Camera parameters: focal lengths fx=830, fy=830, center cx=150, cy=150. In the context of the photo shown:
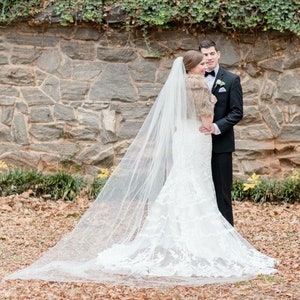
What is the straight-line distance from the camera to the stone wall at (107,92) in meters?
11.3

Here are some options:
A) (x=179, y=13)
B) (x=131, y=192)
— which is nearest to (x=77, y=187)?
(x=179, y=13)

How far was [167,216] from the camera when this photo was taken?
7.20 metres

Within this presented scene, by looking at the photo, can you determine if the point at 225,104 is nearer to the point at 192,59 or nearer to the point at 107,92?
the point at 192,59

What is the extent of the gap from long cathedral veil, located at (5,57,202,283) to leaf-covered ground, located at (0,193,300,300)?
495 mm

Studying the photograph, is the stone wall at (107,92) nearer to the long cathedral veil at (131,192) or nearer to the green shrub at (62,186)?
the green shrub at (62,186)

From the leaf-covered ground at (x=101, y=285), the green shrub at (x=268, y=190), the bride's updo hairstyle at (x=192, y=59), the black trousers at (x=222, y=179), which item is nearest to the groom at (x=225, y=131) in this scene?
the black trousers at (x=222, y=179)

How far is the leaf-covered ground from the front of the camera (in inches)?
245

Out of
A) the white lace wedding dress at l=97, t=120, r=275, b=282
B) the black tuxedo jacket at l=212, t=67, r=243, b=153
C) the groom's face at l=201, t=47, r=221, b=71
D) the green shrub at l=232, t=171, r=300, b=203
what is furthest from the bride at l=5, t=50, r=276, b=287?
the green shrub at l=232, t=171, r=300, b=203

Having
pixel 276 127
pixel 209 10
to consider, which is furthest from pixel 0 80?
pixel 276 127

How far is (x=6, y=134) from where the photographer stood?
11.7 meters

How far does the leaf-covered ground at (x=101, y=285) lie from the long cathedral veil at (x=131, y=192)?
0.50m

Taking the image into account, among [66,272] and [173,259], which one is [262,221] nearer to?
[173,259]

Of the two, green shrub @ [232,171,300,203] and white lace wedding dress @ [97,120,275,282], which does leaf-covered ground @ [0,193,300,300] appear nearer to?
green shrub @ [232,171,300,203]

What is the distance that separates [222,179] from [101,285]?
185 cm
